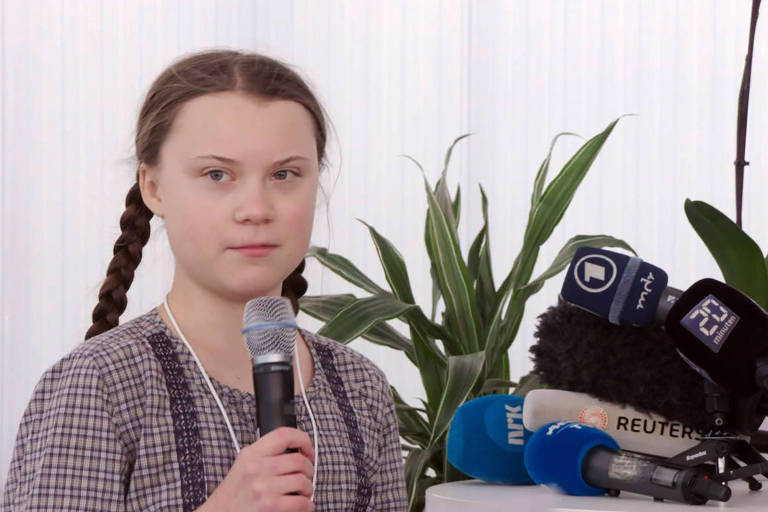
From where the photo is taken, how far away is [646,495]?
3.33 feet

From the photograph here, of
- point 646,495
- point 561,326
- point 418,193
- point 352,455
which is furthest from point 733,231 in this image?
point 418,193

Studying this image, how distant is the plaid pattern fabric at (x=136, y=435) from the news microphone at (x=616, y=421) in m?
0.27

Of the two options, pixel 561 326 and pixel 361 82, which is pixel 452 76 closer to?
pixel 361 82

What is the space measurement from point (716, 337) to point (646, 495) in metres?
0.18

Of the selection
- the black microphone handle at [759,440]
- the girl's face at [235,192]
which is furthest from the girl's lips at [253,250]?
the black microphone handle at [759,440]

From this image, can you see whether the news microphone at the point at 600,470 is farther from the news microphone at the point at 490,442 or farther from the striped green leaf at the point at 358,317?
the striped green leaf at the point at 358,317

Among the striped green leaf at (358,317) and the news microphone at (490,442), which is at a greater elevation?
the striped green leaf at (358,317)

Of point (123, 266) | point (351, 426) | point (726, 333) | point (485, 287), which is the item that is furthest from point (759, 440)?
point (485, 287)

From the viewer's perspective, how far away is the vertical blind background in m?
2.92

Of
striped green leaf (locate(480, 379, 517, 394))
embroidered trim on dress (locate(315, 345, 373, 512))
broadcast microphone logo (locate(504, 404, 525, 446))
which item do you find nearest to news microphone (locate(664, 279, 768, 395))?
broadcast microphone logo (locate(504, 404, 525, 446))

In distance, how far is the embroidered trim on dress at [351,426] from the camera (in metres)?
0.90

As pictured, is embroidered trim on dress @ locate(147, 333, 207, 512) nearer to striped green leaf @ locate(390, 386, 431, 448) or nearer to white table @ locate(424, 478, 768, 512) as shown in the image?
white table @ locate(424, 478, 768, 512)

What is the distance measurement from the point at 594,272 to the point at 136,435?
0.53 m

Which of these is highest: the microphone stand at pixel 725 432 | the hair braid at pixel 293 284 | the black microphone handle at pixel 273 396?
the hair braid at pixel 293 284
